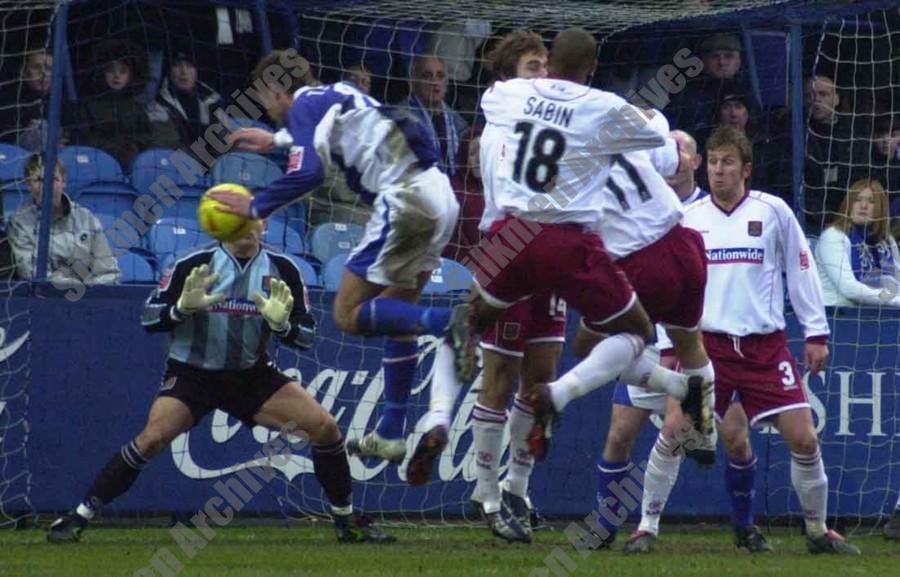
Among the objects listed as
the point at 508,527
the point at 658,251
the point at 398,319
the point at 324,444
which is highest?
the point at 658,251

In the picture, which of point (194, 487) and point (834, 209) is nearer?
point (194, 487)

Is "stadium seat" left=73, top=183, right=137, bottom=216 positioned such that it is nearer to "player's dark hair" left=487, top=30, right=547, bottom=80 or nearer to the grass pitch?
the grass pitch

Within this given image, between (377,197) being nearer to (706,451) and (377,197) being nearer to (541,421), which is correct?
(541,421)

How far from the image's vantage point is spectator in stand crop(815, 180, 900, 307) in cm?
1331

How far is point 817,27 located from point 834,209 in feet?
5.41

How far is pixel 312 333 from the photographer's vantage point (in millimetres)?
11172

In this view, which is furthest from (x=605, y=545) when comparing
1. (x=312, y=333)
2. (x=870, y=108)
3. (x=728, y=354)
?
(x=870, y=108)

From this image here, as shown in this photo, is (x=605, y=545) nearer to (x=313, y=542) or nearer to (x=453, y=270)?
(x=313, y=542)

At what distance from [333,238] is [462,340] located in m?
4.48

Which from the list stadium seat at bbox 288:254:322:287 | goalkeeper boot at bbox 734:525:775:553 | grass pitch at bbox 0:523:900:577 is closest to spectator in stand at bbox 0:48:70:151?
stadium seat at bbox 288:254:322:287

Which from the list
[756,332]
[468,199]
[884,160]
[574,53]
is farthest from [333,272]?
[884,160]

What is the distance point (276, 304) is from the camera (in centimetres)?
1070

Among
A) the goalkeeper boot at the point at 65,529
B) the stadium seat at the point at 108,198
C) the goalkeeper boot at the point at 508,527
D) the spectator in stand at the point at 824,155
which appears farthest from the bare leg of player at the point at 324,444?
the spectator in stand at the point at 824,155

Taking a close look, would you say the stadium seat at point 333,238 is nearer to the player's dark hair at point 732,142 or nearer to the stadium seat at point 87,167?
the stadium seat at point 87,167
